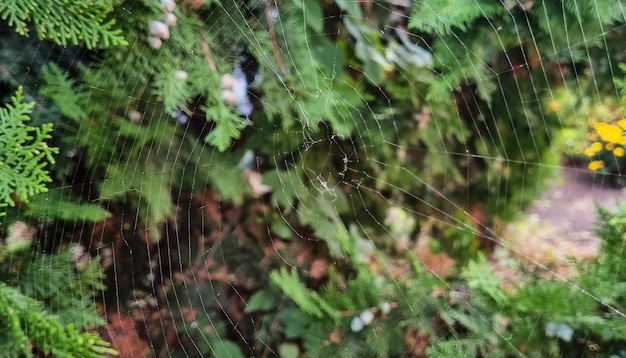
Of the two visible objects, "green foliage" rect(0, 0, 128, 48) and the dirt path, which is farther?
the dirt path

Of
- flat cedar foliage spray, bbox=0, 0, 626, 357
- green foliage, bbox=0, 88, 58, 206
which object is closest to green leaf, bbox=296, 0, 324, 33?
flat cedar foliage spray, bbox=0, 0, 626, 357

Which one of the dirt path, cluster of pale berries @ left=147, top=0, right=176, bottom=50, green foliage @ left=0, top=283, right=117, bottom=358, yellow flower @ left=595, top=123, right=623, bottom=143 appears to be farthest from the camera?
the dirt path

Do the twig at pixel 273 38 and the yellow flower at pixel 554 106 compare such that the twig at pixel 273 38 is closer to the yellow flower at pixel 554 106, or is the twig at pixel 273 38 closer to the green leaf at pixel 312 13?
the green leaf at pixel 312 13

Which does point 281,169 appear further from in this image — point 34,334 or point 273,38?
point 34,334

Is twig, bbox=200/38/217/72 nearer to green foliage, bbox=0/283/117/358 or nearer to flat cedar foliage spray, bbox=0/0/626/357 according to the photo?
flat cedar foliage spray, bbox=0/0/626/357

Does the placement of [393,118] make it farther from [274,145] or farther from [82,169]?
[82,169]

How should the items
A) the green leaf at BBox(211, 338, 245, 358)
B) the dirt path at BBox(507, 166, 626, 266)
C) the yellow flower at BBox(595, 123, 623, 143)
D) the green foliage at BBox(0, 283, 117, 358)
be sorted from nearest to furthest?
the green foliage at BBox(0, 283, 117, 358), the green leaf at BBox(211, 338, 245, 358), the yellow flower at BBox(595, 123, 623, 143), the dirt path at BBox(507, 166, 626, 266)

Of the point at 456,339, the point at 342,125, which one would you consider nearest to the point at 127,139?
the point at 342,125

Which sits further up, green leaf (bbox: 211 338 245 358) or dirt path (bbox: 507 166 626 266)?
dirt path (bbox: 507 166 626 266)
